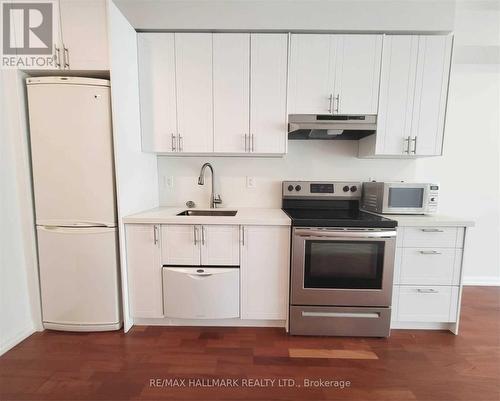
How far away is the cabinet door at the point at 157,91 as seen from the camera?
6.44ft

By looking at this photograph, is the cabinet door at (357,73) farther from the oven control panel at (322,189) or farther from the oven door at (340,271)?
the oven door at (340,271)

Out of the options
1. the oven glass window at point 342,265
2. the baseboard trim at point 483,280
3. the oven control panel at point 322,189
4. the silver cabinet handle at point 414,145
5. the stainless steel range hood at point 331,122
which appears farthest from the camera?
the baseboard trim at point 483,280

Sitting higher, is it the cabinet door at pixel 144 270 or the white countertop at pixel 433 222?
the white countertop at pixel 433 222

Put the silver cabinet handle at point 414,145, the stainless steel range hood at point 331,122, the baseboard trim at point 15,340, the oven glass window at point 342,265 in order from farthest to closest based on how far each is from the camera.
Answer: the silver cabinet handle at point 414,145
the stainless steel range hood at point 331,122
the oven glass window at point 342,265
the baseboard trim at point 15,340

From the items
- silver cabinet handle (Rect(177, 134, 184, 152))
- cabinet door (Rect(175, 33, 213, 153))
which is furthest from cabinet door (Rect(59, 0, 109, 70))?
silver cabinet handle (Rect(177, 134, 184, 152))

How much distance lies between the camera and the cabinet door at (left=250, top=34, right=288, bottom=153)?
1.95 m

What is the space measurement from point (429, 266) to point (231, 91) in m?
2.10

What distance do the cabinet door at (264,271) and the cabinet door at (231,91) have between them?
78cm

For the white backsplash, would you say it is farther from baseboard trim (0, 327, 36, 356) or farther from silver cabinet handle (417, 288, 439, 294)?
baseboard trim (0, 327, 36, 356)

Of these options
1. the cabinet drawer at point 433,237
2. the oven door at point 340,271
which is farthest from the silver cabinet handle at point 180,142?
the cabinet drawer at point 433,237

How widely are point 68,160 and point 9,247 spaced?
2.53 feet

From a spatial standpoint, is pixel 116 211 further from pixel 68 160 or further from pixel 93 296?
pixel 93 296

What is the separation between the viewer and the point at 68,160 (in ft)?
5.59

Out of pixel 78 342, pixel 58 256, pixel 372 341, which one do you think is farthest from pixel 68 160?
pixel 372 341
